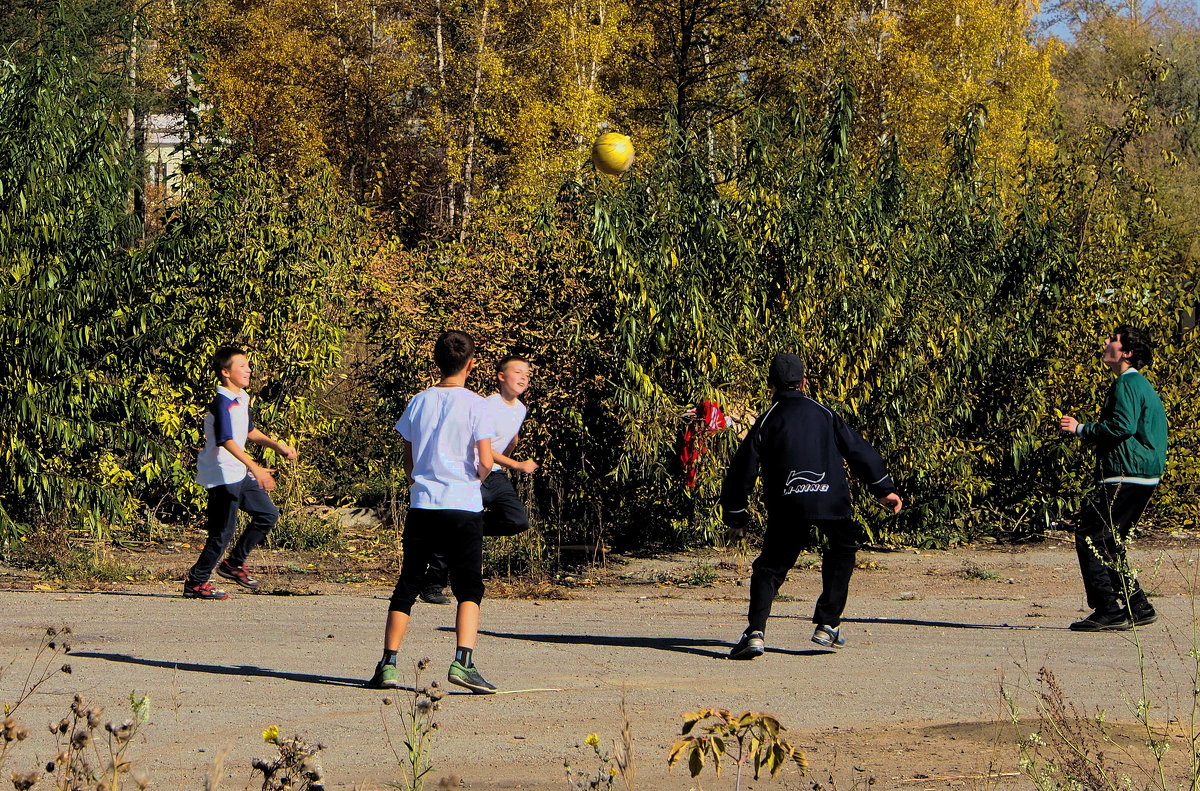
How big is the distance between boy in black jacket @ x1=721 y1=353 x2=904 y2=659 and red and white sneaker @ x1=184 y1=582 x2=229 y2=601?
151 inches

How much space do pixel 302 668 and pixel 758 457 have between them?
270 centimetres

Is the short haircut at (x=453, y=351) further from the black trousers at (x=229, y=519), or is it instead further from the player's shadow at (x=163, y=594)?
the player's shadow at (x=163, y=594)

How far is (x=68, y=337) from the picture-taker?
1076cm

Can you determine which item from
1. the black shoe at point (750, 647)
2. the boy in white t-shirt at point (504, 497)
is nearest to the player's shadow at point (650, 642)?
the black shoe at point (750, 647)

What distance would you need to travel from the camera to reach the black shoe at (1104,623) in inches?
344

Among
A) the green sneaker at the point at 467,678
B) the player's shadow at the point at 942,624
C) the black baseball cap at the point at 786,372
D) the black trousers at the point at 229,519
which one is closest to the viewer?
the green sneaker at the point at 467,678

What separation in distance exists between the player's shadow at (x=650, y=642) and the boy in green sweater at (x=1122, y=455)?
192 cm

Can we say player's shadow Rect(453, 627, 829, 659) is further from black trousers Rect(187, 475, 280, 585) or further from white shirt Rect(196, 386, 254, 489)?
white shirt Rect(196, 386, 254, 489)

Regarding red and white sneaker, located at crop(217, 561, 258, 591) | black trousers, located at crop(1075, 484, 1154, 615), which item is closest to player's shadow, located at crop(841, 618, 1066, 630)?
black trousers, located at crop(1075, 484, 1154, 615)

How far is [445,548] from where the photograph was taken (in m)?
6.59

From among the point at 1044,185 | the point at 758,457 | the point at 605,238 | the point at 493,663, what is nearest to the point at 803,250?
→ the point at 605,238

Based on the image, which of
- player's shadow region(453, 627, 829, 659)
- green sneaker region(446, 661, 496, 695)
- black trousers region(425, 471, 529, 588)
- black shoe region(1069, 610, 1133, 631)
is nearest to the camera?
green sneaker region(446, 661, 496, 695)

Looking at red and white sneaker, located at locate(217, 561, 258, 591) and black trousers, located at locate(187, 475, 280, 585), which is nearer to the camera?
black trousers, located at locate(187, 475, 280, 585)

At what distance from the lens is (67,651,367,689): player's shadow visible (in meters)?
7.00
